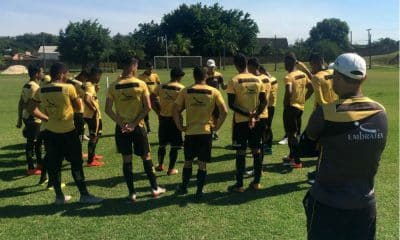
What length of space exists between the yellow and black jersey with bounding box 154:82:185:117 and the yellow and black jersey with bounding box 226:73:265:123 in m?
1.58

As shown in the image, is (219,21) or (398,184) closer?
(398,184)

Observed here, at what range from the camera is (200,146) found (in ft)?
23.2

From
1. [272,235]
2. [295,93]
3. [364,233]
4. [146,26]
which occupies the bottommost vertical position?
[272,235]

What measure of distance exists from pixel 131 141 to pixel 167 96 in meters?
2.11

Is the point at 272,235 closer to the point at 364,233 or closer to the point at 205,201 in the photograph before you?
the point at 205,201

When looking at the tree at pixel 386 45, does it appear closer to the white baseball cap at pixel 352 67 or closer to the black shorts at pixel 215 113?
the black shorts at pixel 215 113

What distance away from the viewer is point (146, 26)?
80.2 meters

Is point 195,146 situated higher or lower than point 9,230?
higher

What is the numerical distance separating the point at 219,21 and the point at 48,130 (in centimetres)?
7345

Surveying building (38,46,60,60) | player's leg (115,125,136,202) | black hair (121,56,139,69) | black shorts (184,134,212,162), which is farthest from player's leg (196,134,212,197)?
building (38,46,60,60)

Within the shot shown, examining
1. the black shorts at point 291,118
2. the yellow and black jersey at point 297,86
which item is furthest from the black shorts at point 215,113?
the black shorts at point 291,118

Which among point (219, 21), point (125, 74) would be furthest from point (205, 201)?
point (219, 21)

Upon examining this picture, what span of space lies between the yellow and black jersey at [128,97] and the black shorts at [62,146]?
865mm

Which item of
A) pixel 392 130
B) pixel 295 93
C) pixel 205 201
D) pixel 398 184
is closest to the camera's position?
pixel 205 201
